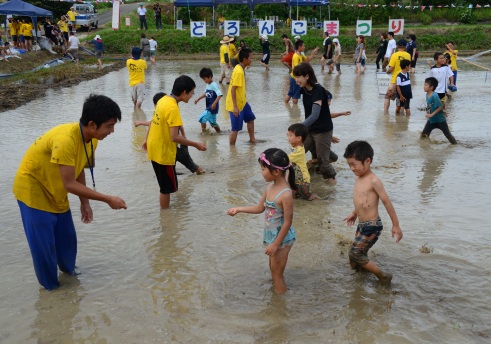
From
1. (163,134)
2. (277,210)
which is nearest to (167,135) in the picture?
(163,134)

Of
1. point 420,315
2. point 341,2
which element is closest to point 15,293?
point 420,315

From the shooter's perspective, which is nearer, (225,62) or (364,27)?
(225,62)

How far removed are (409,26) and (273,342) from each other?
37.8 m

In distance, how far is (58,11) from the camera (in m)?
41.8

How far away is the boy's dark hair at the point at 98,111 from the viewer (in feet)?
14.5

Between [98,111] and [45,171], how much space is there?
0.69m

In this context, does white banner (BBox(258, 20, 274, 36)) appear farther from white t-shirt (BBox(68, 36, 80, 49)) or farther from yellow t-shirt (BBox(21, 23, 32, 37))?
yellow t-shirt (BBox(21, 23, 32, 37))

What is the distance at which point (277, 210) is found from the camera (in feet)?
15.2

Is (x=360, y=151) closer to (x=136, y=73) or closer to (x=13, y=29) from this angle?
(x=136, y=73)

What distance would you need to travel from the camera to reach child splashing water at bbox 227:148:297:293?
4535mm

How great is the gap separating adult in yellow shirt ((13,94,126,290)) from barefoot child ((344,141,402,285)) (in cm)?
207

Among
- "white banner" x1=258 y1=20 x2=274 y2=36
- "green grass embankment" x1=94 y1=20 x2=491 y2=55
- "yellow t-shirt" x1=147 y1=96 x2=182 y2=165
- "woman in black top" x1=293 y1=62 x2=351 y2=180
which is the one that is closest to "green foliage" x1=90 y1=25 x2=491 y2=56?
"green grass embankment" x1=94 y1=20 x2=491 y2=55

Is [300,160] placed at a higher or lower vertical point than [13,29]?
lower

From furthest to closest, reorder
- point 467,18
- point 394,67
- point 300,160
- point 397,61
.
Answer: point 467,18 → point 394,67 → point 397,61 → point 300,160
